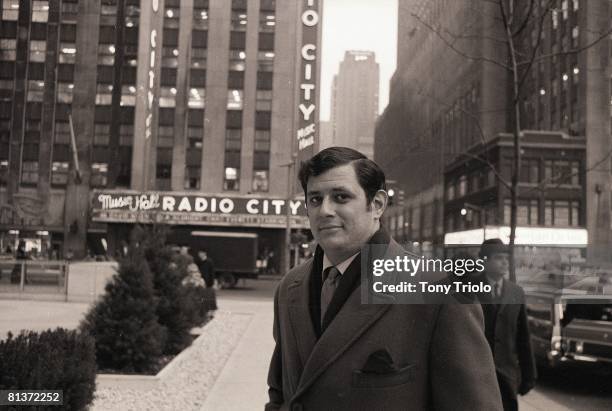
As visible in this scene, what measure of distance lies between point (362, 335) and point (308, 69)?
12.0ft

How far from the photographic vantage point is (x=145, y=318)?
671 cm

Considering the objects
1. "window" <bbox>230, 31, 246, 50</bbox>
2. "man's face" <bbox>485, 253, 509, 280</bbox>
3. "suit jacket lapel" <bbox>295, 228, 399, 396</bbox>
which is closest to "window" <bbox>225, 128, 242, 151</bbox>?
"window" <bbox>230, 31, 246, 50</bbox>

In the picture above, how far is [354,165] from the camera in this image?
5.40 feet

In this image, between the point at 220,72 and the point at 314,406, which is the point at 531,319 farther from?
the point at 220,72

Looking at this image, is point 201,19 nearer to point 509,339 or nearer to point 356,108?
point 356,108

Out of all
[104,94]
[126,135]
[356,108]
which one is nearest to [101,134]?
[126,135]

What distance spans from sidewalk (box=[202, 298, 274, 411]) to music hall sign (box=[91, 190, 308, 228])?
1.77 metres

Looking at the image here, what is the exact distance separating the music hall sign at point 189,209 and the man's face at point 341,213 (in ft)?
10.9

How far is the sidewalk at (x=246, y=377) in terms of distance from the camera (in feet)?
18.5

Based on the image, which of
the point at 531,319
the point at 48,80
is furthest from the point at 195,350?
the point at 531,319

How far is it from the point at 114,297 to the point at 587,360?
17.1 ft

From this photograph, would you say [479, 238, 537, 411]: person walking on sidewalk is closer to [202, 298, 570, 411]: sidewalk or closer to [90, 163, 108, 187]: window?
[202, 298, 570, 411]: sidewalk

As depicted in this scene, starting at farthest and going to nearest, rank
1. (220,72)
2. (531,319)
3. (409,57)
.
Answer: (220,72) → (409,57) → (531,319)

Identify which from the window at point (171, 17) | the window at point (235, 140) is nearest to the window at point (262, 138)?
the window at point (235, 140)
